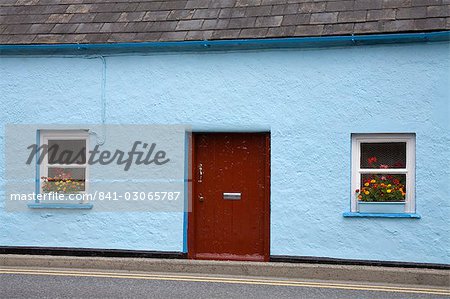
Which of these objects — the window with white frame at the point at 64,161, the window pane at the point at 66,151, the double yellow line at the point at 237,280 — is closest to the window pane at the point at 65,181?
the window with white frame at the point at 64,161

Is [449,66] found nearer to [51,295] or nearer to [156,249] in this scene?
[156,249]

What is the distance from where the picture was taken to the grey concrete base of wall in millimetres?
9883

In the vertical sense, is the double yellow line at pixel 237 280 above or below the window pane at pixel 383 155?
below

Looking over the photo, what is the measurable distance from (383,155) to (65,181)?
5.15 meters

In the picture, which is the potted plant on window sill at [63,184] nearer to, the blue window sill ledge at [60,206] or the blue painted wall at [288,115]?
the blue window sill ledge at [60,206]

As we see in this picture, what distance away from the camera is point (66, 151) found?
1174 cm

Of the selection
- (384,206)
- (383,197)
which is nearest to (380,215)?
(384,206)

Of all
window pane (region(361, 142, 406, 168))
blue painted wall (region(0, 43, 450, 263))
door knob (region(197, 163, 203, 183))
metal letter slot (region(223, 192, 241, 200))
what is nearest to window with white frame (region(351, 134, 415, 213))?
window pane (region(361, 142, 406, 168))

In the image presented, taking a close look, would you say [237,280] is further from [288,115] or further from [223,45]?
[223,45]

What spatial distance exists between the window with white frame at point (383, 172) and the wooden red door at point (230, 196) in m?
1.39

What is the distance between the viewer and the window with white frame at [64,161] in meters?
11.6

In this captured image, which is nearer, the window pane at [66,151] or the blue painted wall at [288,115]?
the blue painted wall at [288,115]

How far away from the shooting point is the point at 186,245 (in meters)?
11.2

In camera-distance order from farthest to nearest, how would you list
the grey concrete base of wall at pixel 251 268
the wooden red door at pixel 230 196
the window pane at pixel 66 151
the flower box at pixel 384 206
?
the window pane at pixel 66 151, the wooden red door at pixel 230 196, the flower box at pixel 384 206, the grey concrete base of wall at pixel 251 268
